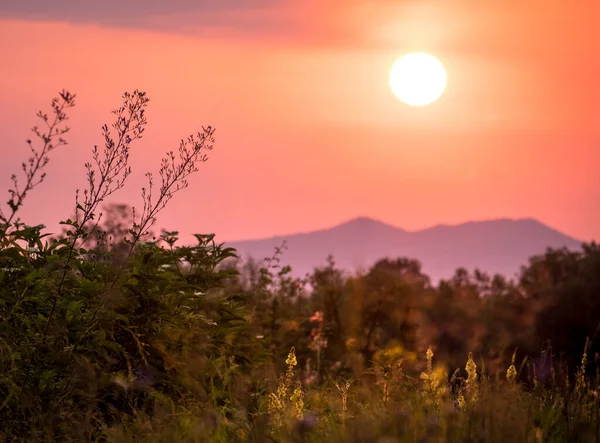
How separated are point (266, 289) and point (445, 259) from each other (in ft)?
557

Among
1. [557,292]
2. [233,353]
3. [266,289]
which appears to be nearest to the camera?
[233,353]

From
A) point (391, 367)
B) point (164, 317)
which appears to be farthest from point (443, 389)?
Result: point (164, 317)

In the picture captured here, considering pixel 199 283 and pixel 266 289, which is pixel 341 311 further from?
pixel 199 283

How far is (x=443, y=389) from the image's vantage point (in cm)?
619

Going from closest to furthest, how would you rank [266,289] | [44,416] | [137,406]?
[44,416] < [137,406] < [266,289]

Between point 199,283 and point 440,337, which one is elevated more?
point 199,283

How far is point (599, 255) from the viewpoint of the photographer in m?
15.0

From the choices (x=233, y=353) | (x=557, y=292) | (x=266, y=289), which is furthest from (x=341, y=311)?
(x=233, y=353)

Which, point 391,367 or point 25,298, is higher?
point 25,298

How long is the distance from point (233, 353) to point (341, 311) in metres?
5.04

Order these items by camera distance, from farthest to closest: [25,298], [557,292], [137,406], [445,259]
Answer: [445,259] → [557,292] → [137,406] → [25,298]

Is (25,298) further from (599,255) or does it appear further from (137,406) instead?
(599,255)

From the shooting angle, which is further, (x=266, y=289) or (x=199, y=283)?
(x=266, y=289)

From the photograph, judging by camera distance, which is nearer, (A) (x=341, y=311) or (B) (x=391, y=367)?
(B) (x=391, y=367)
